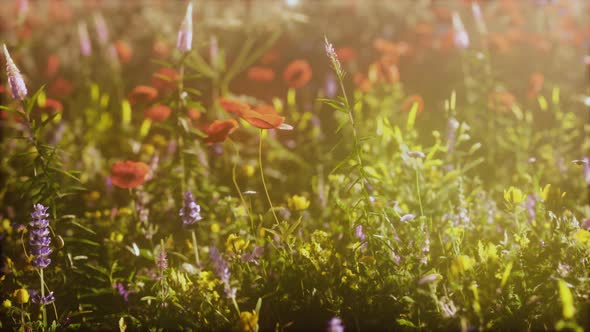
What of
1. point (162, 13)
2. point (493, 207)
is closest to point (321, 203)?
point (493, 207)

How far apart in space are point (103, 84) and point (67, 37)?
205cm

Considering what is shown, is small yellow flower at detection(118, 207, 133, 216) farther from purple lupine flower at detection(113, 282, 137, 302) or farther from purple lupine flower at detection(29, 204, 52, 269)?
purple lupine flower at detection(29, 204, 52, 269)

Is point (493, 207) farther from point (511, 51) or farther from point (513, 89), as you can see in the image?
point (511, 51)

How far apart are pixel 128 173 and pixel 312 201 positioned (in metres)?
0.93

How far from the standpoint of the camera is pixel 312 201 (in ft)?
8.73

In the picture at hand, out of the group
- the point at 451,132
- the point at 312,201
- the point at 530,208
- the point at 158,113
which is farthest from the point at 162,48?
the point at 530,208

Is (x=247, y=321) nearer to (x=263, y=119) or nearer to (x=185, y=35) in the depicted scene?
(x=263, y=119)

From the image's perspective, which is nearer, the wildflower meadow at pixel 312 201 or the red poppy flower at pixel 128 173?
the wildflower meadow at pixel 312 201

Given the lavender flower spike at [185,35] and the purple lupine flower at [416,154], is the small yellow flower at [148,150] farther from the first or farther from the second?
the purple lupine flower at [416,154]

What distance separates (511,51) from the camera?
4.50m

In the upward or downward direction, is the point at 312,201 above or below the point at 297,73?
below

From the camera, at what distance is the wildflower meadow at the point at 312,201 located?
5.61 feet

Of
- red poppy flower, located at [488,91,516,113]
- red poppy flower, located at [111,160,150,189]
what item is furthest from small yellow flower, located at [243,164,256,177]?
red poppy flower, located at [488,91,516,113]

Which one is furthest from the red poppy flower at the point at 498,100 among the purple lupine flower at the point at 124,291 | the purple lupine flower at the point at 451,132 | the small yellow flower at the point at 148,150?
the purple lupine flower at the point at 124,291
